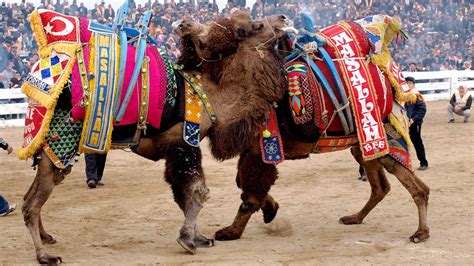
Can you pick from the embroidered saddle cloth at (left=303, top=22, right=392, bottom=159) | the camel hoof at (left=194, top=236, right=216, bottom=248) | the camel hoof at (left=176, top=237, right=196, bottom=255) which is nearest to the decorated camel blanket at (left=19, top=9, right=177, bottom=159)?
the camel hoof at (left=176, top=237, right=196, bottom=255)

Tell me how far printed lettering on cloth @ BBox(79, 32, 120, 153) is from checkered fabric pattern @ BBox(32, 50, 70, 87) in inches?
9.0

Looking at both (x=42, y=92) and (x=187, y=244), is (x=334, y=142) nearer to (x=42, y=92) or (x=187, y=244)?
(x=187, y=244)

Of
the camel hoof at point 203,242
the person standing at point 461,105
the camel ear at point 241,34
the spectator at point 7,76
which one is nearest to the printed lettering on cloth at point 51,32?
the camel ear at point 241,34

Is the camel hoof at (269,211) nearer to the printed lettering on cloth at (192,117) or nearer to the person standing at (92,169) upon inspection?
the printed lettering on cloth at (192,117)

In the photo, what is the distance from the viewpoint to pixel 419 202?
7723 millimetres

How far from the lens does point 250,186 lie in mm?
7590

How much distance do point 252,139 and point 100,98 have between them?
5.05ft

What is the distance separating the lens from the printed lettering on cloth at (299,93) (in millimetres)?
7359

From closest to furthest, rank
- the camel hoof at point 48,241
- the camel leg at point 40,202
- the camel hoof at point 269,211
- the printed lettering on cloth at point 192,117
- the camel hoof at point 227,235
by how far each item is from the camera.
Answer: the camel leg at point 40,202 < the printed lettering on cloth at point 192,117 < the camel hoof at point 48,241 < the camel hoof at point 227,235 < the camel hoof at point 269,211

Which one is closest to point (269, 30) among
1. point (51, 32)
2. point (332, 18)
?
point (51, 32)

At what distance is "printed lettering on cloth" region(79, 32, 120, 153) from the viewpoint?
645 cm

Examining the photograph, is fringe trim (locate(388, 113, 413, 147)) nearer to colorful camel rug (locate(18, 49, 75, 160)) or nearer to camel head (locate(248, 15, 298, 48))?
camel head (locate(248, 15, 298, 48))

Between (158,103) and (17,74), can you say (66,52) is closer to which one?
(158,103)

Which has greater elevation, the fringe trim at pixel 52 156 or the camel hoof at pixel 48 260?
the fringe trim at pixel 52 156
